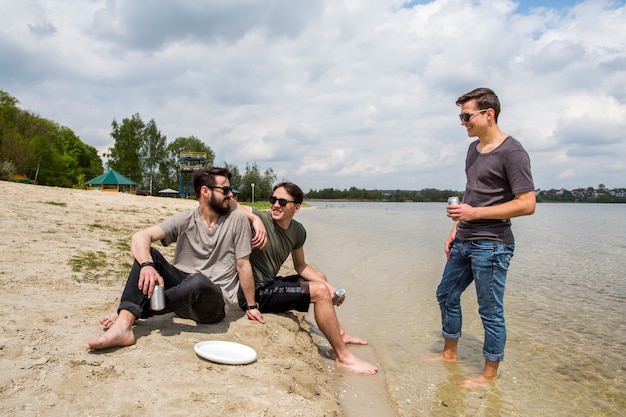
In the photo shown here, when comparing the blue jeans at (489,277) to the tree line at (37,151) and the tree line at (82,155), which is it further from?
the tree line at (37,151)

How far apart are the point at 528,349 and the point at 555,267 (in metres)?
8.10

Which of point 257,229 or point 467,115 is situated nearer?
point 467,115

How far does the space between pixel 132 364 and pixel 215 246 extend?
1367 millimetres

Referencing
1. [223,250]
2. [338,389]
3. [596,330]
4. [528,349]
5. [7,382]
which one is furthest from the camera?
[596,330]

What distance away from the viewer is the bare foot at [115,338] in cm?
316

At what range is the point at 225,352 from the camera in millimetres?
3369

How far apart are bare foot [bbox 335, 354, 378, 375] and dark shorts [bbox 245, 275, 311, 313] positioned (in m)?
0.68

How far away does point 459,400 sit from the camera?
3.86 meters

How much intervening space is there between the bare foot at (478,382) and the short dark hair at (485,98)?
2.55 m

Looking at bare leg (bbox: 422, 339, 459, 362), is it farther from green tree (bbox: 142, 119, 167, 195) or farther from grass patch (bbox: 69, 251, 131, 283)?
green tree (bbox: 142, 119, 167, 195)

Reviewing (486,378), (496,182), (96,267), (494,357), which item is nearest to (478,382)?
(486,378)

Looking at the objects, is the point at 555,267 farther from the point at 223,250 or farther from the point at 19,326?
the point at 19,326

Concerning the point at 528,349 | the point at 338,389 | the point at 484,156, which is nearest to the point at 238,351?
the point at 338,389

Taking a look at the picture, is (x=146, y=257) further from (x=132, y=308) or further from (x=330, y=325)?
(x=330, y=325)
